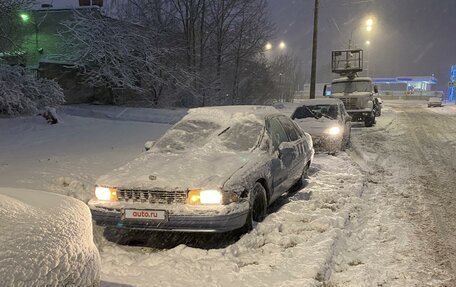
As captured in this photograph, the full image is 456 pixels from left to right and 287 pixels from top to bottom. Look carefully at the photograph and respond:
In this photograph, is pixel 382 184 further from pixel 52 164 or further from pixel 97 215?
pixel 52 164

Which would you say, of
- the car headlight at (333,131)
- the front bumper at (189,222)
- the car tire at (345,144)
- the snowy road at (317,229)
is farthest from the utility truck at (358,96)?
the front bumper at (189,222)

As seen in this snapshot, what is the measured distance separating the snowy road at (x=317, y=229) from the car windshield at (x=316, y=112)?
1.71m

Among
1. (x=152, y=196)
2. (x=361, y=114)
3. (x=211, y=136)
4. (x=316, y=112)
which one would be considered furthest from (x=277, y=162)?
(x=361, y=114)

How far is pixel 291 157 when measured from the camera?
267 inches

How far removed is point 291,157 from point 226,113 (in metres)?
1.23

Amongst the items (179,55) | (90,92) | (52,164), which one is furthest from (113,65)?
(52,164)

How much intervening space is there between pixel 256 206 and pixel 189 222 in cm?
107

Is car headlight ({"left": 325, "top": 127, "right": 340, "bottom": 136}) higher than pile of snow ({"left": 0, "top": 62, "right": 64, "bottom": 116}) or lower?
lower

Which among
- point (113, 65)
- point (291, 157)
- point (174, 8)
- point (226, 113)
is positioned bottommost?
point (291, 157)

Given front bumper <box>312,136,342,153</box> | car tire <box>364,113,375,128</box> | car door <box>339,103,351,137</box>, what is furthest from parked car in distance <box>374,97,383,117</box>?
front bumper <box>312,136,342,153</box>

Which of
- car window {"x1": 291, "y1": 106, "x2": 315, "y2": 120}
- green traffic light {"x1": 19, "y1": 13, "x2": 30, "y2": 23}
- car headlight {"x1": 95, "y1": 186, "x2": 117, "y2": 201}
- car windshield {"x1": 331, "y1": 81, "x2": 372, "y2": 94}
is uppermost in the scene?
green traffic light {"x1": 19, "y1": 13, "x2": 30, "y2": 23}

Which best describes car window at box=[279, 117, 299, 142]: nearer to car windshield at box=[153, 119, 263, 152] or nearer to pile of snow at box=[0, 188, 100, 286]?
car windshield at box=[153, 119, 263, 152]

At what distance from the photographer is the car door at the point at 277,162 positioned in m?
5.99

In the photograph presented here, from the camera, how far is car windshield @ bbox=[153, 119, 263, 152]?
20.1 ft
